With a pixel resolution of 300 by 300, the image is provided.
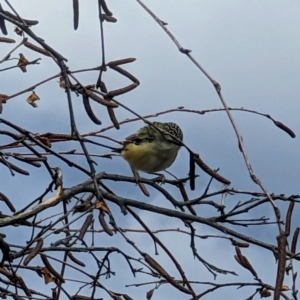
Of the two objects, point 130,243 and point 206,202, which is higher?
point 206,202

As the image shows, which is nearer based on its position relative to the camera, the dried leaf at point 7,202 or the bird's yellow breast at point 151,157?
the dried leaf at point 7,202

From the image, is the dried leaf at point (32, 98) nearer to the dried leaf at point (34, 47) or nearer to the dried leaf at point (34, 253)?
the dried leaf at point (34, 47)

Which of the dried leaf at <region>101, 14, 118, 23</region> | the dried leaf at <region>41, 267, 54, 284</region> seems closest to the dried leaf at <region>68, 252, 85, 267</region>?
the dried leaf at <region>41, 267, 54, 284</region>

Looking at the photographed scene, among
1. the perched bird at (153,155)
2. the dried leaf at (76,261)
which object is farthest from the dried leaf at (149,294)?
the perched bird at (153,155)

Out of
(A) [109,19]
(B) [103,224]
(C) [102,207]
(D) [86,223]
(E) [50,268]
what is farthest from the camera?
(E) [50,268]

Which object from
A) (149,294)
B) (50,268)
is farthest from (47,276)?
(149,294)

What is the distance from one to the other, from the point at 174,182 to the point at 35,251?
0.75 m

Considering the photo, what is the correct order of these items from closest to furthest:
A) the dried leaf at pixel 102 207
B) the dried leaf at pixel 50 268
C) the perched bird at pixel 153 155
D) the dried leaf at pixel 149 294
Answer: the dried leaf at pixel 102 207, the dried leaf at pixel 50 268, the dried leaf at pixel 149 294, the perched bird at pixel 153 155

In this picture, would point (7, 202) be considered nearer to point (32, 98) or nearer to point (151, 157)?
point (32, 98)

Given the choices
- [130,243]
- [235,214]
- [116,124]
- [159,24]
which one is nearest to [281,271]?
[159,24]

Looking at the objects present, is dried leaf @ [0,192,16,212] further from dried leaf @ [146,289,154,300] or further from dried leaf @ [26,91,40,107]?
dried leaf @ [146,289,154,300]

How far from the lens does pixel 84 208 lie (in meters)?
2.07

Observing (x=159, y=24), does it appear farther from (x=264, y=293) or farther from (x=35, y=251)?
(x=264, y=293)

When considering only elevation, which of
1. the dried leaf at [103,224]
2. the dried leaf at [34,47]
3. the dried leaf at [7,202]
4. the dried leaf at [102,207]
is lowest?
the dried leaf at [102,207]
